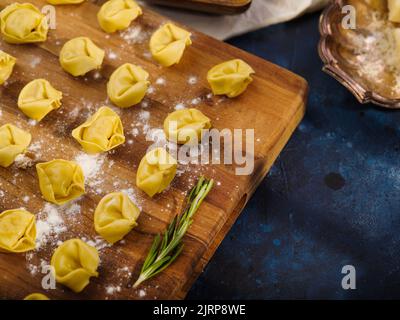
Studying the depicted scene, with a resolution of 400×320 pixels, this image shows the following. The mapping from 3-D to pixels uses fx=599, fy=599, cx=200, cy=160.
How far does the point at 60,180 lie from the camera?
2.79m

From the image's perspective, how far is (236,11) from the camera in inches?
134

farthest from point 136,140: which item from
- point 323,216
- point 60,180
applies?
point 323,216

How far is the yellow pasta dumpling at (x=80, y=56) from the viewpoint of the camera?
10.1ft

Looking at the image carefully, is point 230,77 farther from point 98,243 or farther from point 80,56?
point 98,243

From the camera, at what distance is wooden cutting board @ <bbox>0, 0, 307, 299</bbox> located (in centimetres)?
271

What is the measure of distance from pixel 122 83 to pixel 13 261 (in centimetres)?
101

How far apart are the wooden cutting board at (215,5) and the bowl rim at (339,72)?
0.46m

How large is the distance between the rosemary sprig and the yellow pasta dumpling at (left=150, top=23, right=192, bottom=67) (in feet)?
2.28

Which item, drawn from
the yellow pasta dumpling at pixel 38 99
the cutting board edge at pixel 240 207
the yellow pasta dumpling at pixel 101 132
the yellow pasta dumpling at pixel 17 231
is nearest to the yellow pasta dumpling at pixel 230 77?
the cutting board edge at pixel 240 207

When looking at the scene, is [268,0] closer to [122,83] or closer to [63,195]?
[122,83]

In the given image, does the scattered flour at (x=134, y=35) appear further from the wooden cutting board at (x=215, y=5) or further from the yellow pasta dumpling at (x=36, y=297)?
the yellow pasta dumpling at (x=36, y=297)

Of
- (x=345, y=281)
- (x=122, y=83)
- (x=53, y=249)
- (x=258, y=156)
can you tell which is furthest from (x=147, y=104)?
(x=345, y=281)

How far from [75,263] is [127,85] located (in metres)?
0.93

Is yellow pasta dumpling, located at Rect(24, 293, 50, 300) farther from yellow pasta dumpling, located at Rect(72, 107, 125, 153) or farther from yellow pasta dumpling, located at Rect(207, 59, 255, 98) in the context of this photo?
→ yellow pasta dumpling, located at Rect(207, 59, 255, 98)
